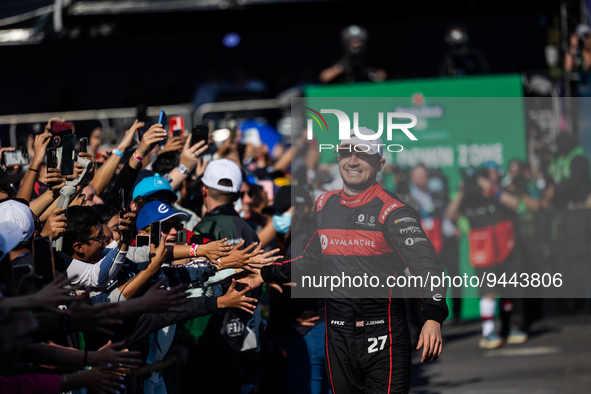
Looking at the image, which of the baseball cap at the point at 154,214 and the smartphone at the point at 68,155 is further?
the baseball cap at the point at 154,214

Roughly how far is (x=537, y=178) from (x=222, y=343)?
6.90m

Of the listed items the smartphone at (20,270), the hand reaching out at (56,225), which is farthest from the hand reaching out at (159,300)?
the hand reaching out at (56,225)

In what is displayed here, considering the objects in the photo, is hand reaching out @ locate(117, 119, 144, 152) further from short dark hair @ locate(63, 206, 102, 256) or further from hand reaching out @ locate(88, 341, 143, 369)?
hand reaching out @ locate(88, 341, 143, 369)

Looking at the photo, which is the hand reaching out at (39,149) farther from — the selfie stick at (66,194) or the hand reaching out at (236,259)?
the hand reaching out at (236,259)

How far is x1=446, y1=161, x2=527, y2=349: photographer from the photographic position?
1007 centimetres

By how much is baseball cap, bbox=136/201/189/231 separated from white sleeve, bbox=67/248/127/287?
0.70 meters

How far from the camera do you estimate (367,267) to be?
4.66 metres

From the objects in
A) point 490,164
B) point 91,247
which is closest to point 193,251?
point 91,247

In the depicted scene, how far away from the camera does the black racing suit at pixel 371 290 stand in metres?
4.46

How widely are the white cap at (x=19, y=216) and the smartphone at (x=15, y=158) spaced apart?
1717 mm

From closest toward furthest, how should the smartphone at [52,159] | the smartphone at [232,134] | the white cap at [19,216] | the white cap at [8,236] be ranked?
the white cap at [8,236] < the white cap at [19,216] < the smartphone at [52,159] < the smartphone at [232,134]

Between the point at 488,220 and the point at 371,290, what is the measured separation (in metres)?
6.02

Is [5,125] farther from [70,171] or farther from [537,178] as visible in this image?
[537,178]

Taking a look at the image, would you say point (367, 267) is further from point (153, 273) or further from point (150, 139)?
point (150, 139)
